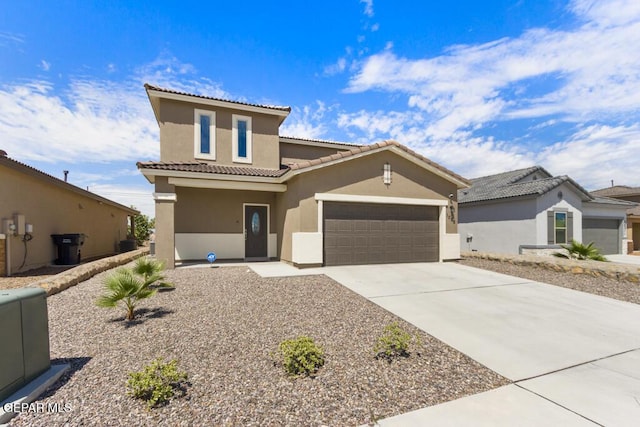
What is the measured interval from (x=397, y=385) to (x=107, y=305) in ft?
15.3

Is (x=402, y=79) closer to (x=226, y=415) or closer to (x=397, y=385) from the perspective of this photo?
(x=397, y=385)

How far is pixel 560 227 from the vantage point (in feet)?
52.1

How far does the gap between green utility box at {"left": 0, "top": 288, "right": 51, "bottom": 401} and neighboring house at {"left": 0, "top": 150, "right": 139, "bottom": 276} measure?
9.05 meters

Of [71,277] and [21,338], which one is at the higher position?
[21,338]

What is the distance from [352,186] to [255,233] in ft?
16.7

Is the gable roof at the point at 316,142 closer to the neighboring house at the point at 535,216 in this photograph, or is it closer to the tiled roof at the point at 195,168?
the tiled roof at the point at 195,168

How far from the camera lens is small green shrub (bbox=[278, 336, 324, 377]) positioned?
3.40 metres

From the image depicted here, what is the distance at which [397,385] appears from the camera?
10.6ft

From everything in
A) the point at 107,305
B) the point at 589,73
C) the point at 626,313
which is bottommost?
the point at 626,313

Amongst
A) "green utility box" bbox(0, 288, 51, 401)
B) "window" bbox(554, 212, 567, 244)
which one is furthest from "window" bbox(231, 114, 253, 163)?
"window" bbox(554, 212, 567, 244)

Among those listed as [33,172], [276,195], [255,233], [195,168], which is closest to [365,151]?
[276,195]

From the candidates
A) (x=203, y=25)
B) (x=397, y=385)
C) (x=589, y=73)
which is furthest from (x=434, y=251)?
(x=203, y=25)

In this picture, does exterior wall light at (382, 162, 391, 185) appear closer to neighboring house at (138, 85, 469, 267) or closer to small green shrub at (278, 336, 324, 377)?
neighboring house at (138, 85, 469, 267)

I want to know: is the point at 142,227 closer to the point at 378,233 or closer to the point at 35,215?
the point at 35,215
